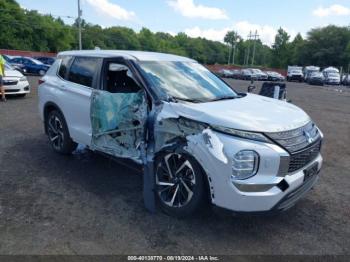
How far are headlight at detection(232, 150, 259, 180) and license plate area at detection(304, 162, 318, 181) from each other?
2.46 ft

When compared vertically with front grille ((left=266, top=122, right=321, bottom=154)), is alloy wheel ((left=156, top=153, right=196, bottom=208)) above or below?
below

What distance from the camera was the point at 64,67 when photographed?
577 cm

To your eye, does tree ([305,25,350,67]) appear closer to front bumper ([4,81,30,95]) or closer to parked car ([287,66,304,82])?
parked car ([287,66,304,82])

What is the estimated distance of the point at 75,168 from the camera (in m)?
5.28

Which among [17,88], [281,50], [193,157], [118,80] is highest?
[281,50]

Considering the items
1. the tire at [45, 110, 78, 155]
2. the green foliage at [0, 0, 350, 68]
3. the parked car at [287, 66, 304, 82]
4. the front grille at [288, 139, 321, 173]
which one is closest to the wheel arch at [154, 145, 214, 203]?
the front grille at [288, 139, 321, 173]

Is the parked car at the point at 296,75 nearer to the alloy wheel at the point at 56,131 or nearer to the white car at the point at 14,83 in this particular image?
the white car at the point at 14,83

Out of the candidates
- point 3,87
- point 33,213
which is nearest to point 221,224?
point 33,213

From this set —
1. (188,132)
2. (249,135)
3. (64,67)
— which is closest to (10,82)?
(64,67)

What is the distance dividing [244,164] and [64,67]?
3877 mm

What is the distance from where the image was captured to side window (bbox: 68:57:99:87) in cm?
504

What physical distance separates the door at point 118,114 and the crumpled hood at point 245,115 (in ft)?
2.14

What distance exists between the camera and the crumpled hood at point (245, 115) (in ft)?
11.0

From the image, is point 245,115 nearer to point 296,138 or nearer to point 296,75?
point 296,138
